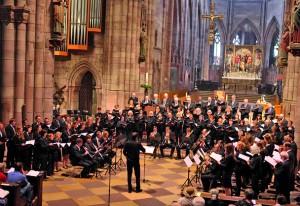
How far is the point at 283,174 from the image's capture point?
10023 mm

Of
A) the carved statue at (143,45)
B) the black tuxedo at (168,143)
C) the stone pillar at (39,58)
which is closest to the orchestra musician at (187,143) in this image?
the black tuxedo at (168,143)

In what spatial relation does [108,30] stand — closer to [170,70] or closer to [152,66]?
[152,66]

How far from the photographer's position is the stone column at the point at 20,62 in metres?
14.5

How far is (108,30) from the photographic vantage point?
24984 mm

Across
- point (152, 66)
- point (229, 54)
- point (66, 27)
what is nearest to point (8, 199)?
point (66, 27)

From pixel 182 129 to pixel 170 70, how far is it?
18618 millimetres

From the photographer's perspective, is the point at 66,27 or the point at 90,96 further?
the point at 90,96

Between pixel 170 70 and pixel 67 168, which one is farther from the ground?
pixel 170 70

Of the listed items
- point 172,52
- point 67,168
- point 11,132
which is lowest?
point 67,168

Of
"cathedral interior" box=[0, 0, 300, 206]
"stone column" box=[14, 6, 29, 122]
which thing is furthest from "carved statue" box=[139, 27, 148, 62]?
"stone column" box=[14, 6, 29, 122]

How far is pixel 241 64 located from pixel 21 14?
1417 inches

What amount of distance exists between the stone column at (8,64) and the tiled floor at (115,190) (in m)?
3.29

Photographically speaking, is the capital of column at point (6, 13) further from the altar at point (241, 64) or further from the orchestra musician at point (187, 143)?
the altar at point (241, 64)

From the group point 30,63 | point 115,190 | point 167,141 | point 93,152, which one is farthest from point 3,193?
point 167,141
